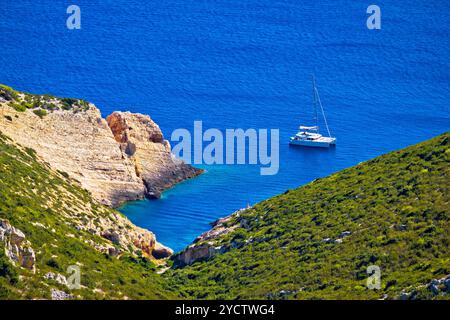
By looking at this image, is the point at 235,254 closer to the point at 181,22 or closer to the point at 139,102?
the point at 139,102

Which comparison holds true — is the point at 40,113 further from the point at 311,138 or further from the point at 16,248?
the point at 16,248

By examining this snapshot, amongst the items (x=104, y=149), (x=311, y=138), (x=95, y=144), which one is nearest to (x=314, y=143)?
(x=311, y=138)

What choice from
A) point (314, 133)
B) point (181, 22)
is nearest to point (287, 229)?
point (314, 133)

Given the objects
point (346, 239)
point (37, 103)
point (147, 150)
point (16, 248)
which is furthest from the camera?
point (147, 150)

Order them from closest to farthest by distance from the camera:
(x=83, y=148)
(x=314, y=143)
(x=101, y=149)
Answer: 1. (x=83, y=148)
2. (x=101, y=149)
3. (x=314, y=143)

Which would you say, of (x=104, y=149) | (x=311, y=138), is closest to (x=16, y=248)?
(x=104, y=149)

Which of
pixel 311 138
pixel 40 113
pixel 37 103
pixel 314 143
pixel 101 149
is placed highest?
pixel 311 138

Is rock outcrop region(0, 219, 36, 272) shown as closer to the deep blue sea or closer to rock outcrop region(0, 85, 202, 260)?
rock outcrop region(0, 85, 202, 260)

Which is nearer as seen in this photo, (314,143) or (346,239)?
(346,239)

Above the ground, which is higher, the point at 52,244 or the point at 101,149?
the point at 101,149

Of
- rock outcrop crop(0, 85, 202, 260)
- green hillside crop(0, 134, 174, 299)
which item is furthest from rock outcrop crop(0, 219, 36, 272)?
rock outcrop crop(0, 85, 202, 260)
